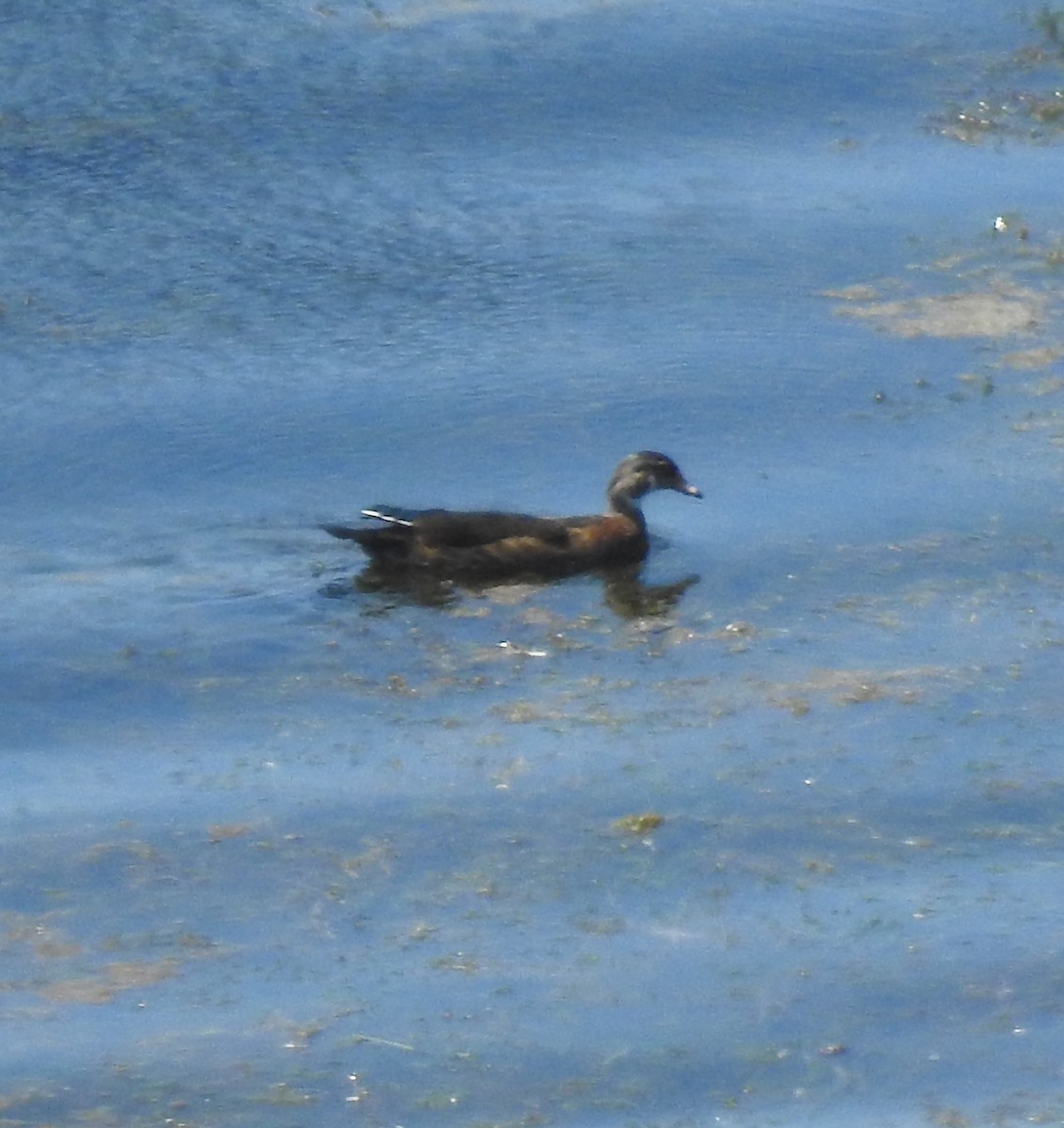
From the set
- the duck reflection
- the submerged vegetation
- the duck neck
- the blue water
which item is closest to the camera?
the blue water

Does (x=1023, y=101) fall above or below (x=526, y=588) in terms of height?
above

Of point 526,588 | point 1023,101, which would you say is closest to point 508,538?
point 526,588

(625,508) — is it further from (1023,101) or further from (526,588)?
(1023,101)

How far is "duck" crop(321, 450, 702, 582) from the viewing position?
876 centimetres

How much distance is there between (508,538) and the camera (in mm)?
8859

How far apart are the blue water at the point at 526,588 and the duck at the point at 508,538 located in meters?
0.11

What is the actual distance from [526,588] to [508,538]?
0.19 metres

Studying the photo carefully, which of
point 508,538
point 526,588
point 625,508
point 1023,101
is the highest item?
point 1023,101

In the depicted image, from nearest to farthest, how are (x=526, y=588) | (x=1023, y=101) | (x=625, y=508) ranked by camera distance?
(x=526, y=588)
(x=625, y=508)
(x=1023, y=101)

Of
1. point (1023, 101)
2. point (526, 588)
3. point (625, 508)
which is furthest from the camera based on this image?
point (1023, 101)

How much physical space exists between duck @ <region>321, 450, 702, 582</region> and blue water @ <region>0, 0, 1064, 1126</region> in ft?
0.35

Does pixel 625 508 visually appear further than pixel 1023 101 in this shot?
No

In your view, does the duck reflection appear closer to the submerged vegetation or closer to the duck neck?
the duck neck

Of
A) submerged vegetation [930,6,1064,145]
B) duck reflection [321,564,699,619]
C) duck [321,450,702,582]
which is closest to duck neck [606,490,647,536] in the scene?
duck [321,450,702,582]
